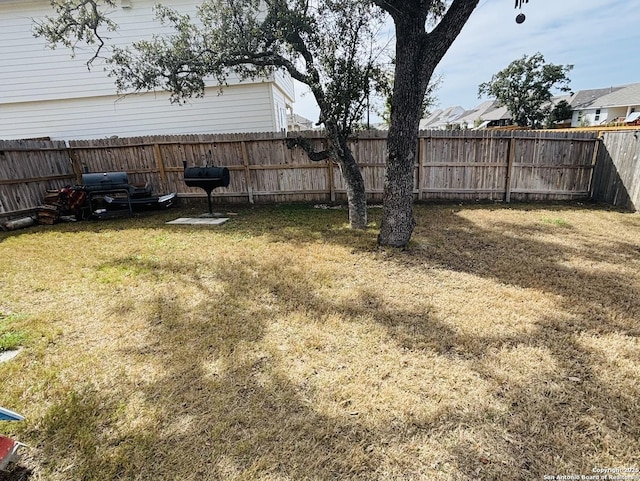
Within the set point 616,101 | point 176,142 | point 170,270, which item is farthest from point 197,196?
point 616,101

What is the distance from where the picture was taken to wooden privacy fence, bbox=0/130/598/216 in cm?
788

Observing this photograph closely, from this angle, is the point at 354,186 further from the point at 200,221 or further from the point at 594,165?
the point at 594,165

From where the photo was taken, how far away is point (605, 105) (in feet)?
106

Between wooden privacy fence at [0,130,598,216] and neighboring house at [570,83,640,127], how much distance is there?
31592 mm

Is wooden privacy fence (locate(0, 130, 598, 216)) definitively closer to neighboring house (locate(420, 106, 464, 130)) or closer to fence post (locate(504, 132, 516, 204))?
fence post (locate(504, 132, 516, 204))

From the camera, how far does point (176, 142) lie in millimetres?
8227

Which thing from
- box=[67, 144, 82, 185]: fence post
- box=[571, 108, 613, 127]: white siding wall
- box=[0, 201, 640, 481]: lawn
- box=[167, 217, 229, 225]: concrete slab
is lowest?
box=[0, 201, 640, 481]: lawn

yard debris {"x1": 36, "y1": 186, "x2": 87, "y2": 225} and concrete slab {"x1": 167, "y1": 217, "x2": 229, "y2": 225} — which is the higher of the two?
yard debris {"x1": 36, "y1": 186, "x2": 87, "y2": 225}

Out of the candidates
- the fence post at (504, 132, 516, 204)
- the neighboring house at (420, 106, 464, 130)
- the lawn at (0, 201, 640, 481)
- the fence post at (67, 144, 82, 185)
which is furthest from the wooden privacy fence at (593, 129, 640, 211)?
the neighboring house at (420, 106, 464, 130)

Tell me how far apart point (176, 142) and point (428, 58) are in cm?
649

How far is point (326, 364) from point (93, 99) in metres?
11.4

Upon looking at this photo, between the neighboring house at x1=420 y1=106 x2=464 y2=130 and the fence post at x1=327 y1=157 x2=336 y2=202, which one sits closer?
the fence post at x1=327 y1=157 x2=336 y2=202

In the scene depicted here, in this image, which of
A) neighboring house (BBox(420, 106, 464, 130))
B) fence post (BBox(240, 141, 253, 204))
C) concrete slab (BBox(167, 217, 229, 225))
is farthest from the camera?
neighboring house (BBox(420, 106, 464, 130))

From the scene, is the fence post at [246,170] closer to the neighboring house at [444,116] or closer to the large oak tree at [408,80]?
the large oak tree at [408,80]
